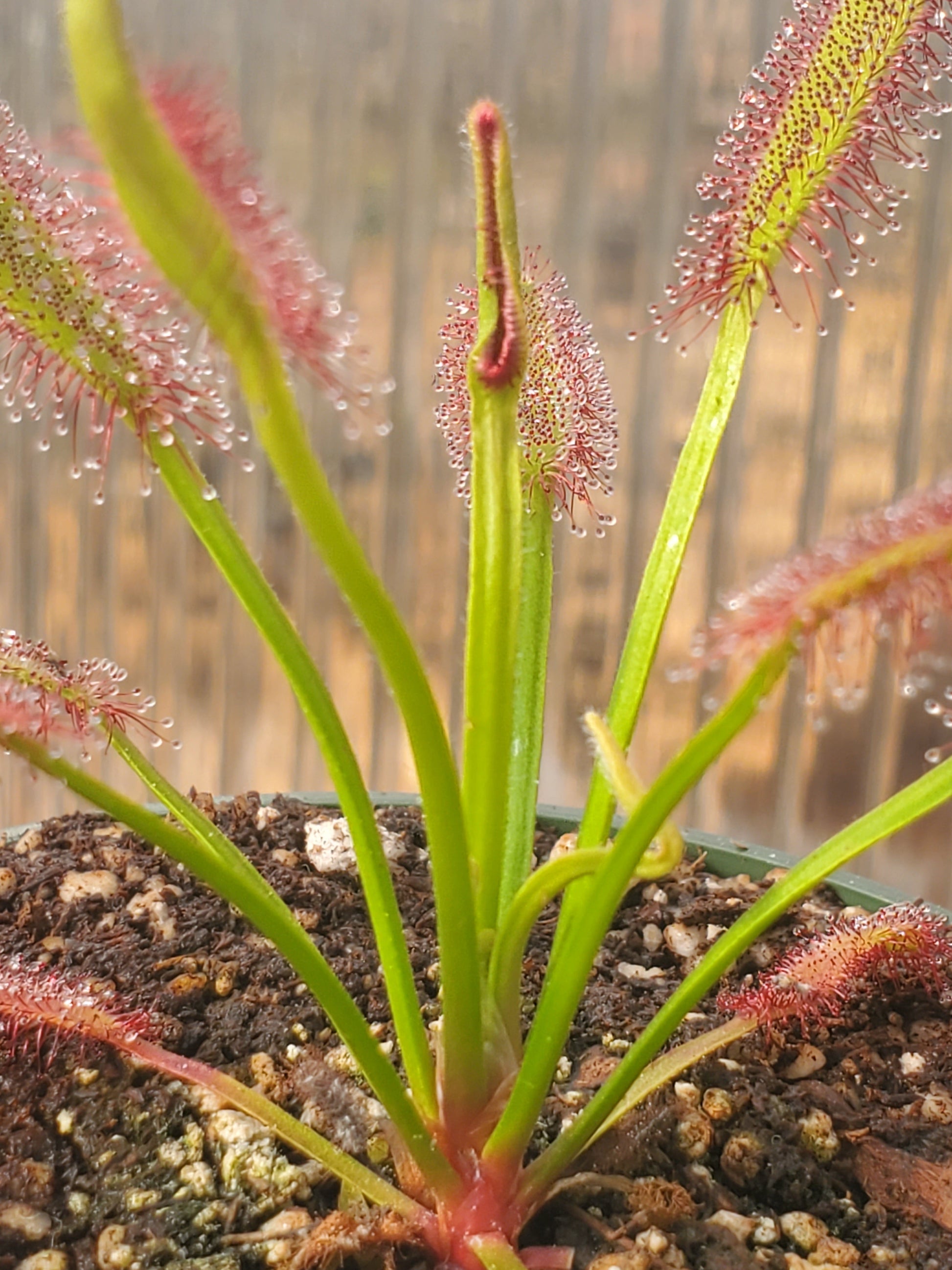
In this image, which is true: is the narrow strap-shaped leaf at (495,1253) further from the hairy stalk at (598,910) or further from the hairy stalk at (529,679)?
the hairy stalk at (529,679)

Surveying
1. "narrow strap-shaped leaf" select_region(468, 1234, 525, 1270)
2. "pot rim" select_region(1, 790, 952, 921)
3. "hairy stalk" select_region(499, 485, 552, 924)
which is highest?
"hairy stalk" select_region(499, 485, 552, 924)

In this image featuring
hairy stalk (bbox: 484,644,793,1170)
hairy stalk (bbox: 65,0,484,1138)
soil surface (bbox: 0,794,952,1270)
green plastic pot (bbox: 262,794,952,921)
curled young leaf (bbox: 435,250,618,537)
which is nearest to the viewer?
hairy stalk (bbox: 65,0,484,1138)

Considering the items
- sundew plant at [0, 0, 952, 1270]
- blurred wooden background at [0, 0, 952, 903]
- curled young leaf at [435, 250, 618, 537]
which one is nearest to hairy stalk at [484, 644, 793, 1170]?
sundew plant at [0, 0, 952, 1270]

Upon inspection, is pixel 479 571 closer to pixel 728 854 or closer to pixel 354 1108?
pixel 354 1108

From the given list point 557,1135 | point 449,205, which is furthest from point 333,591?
point 557,1135

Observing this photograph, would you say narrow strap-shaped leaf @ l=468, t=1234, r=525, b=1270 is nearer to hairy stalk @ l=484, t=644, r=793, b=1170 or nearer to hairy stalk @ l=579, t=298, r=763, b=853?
hairy stalk @ l=484, t=644, r=793, b=1170
